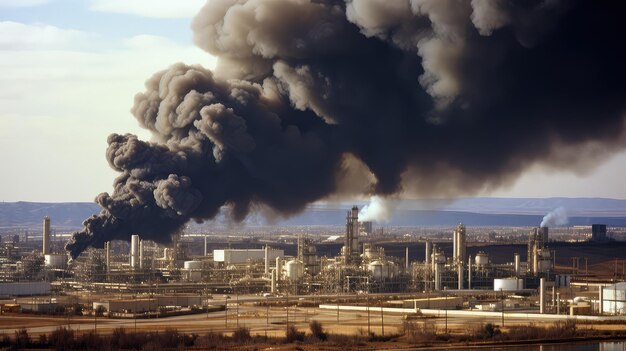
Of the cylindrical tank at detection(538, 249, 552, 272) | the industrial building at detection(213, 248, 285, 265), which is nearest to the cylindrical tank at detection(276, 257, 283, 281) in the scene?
the industrial building at detection(213, 248, 285, 265)

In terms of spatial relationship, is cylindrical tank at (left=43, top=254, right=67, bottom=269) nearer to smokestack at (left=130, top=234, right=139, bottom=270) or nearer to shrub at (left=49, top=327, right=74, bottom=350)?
smokestack at (left=130, top=234, right=139, bottom=270)

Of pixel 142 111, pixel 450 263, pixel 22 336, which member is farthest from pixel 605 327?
pixel 142 111

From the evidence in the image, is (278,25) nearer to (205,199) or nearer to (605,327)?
(205,199)

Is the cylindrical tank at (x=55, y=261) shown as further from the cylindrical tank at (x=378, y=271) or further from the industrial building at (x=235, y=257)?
the cylindrical tank at (x=378, y=271)

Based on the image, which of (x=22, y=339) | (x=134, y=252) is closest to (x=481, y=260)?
(x=134, y=252)

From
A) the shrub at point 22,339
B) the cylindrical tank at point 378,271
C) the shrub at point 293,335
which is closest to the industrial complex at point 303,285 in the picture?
the cylindrical tank at point 378,271
